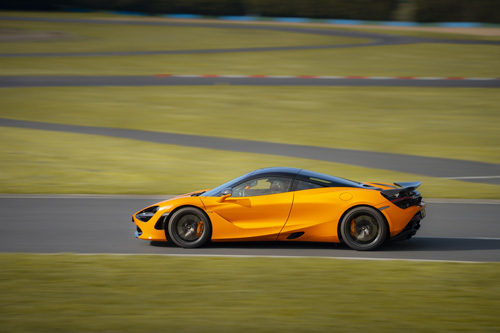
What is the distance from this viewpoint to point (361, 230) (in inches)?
347

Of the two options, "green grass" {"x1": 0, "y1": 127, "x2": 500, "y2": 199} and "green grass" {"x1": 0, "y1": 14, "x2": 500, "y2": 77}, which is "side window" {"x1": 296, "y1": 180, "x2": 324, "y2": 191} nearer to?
"green grass" {"x1": 0, "y1": 127, "x2": 500, "y2": 199}

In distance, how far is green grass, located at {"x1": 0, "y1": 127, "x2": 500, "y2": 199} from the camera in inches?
529

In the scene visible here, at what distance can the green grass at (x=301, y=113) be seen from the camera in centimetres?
1812

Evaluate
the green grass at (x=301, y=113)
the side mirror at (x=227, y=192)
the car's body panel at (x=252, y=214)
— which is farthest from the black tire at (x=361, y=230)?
the green grass at (x=301, y=113)

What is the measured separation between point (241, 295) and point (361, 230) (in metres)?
2.48

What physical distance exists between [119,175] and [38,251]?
5658 millimetres

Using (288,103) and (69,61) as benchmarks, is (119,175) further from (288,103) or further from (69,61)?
(69,61)

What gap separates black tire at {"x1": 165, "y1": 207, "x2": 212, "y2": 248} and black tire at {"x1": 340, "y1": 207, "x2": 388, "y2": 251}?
1743 mm

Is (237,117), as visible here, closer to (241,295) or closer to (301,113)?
(301,113)

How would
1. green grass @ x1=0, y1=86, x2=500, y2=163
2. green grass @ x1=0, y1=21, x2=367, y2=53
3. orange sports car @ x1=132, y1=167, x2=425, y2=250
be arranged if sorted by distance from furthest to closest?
1. green grass @ x1=0, y1=21, x2=367, y2=53
2. green grass @ x1=0, y1=86, x2=500, y2=163
3. orange sports car @ x1=132, y1=167, x2=425, y2=250

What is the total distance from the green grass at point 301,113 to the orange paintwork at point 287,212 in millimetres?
8230

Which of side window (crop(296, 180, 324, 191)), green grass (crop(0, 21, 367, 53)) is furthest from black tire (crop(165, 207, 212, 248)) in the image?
green grass (crop(0, 21, 367, 53))

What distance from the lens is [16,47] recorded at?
122 feet

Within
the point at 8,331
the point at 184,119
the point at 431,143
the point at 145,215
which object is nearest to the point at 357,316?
the point at 8,331
